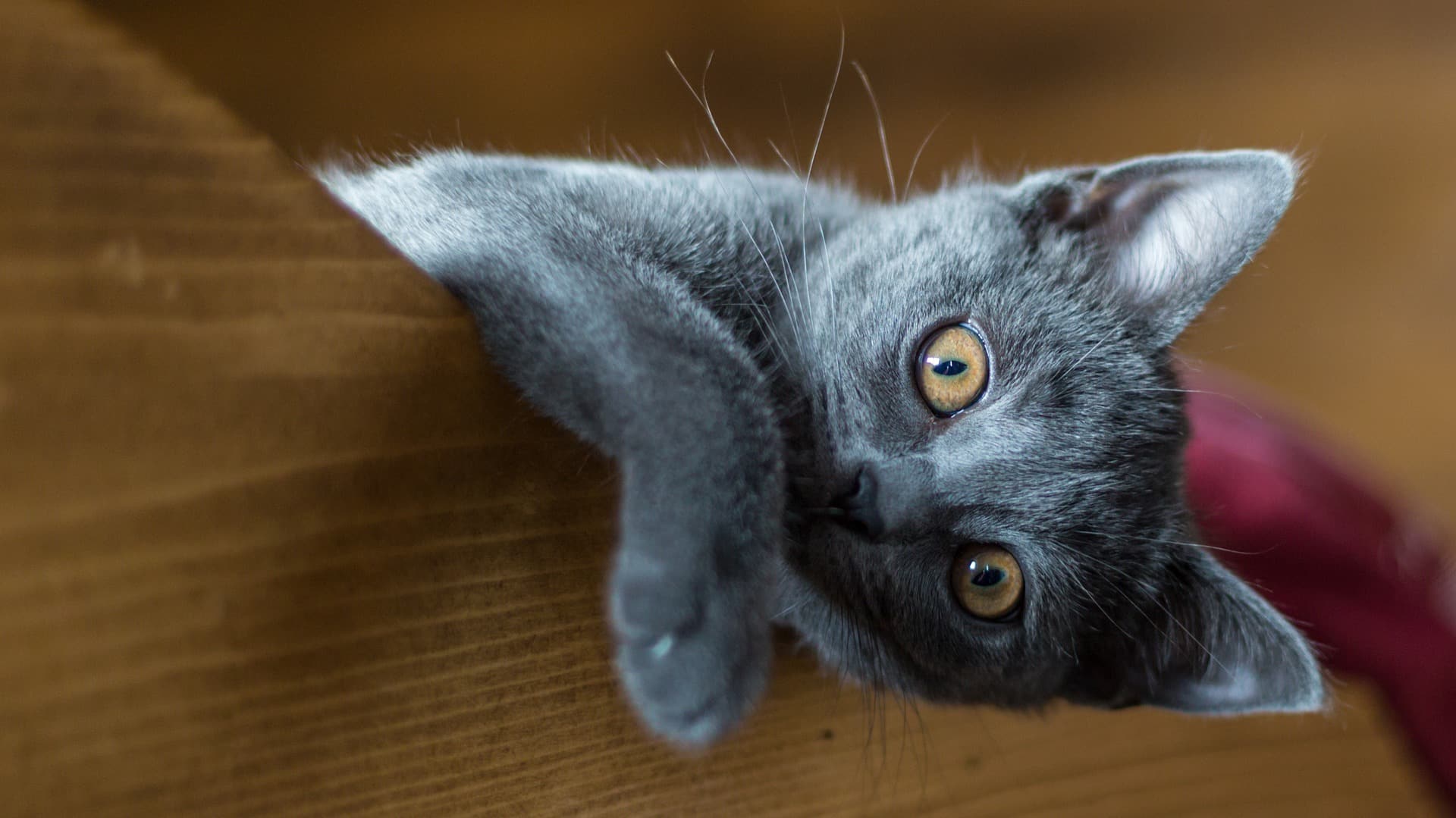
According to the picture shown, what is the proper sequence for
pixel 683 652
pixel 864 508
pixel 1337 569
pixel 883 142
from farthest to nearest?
1. pixel 1337 569
2. pixel 883 142
3. pixel 864 508
4. pixel 683 652

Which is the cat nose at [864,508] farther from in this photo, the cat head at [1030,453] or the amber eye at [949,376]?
the amber eye at [949,376]

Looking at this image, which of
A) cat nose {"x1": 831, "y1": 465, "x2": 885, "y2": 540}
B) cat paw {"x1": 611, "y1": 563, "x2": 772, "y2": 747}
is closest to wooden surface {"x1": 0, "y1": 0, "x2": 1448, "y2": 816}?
cat paw {"x1": 611, "y1": 563, "x2": 772, "y2": 747}

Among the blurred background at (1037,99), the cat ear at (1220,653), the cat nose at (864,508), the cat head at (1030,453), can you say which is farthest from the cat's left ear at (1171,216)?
the blurred background at (1037,99)

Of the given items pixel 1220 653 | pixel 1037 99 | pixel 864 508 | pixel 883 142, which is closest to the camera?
pixel 864 508

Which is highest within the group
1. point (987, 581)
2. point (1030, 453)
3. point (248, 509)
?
point (248, 509)

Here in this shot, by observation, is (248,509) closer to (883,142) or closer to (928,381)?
(928,381)

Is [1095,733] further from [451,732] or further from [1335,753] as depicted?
[451,732]

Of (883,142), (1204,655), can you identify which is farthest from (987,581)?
(883,142)
